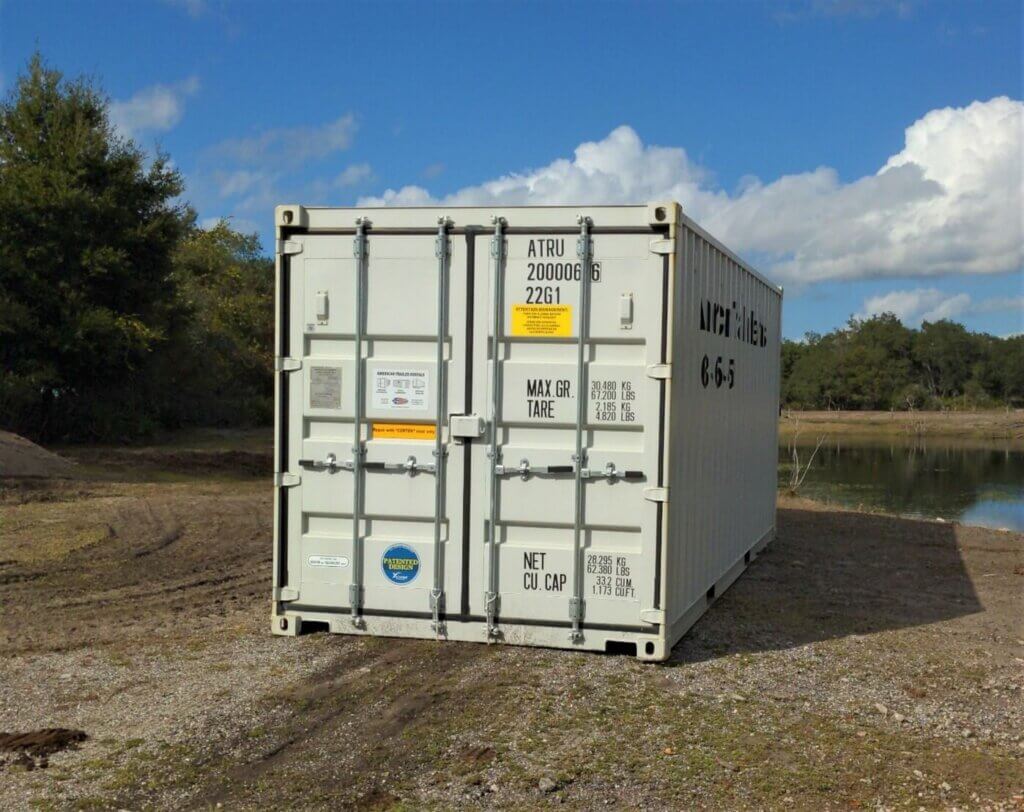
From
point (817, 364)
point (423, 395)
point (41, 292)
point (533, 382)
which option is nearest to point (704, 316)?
point (533, 382)

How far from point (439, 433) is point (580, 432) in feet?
3.20

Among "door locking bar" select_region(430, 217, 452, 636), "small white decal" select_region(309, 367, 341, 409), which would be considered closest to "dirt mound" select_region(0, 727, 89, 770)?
"door locking bar" select_region(430, 217, 452, 636)

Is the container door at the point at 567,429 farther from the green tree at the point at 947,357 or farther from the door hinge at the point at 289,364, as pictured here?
the green tree at the point at 947,357

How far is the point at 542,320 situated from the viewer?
6941mm

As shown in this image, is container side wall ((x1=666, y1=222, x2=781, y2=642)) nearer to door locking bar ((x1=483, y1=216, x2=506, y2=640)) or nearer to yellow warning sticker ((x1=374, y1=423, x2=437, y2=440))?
door locking bar ((x1=483, y1=216, x2=506, y2=640))

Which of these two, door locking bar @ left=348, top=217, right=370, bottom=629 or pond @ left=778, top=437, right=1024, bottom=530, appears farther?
pond @ left=778, top=437, right=1024, bottom=530

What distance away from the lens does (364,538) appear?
7.26 m

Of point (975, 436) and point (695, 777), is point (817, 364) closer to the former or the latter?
point (975, 436)

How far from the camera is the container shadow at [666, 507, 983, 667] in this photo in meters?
7.88

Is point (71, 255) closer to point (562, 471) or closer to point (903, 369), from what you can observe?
point (562, 471)

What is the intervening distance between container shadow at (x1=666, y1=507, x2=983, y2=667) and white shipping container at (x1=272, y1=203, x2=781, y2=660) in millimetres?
808

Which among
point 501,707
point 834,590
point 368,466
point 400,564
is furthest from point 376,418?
point 834,590

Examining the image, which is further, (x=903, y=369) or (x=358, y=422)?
(x=903, y=369)

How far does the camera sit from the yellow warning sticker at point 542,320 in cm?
691
